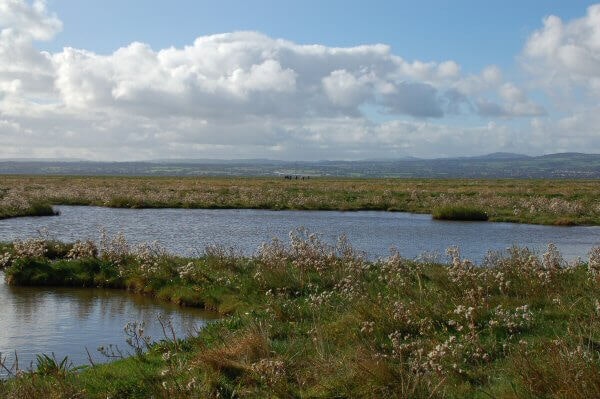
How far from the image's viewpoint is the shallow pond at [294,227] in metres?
28.5

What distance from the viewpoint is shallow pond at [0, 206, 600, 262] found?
28514mm

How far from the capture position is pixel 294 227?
36.4 meters

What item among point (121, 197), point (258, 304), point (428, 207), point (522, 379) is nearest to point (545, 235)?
point (428, 207)

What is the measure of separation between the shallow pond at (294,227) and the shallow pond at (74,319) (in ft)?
23.2

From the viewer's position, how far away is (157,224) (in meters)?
37.2

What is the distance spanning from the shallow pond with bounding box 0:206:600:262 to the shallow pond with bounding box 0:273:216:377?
706 centimetres

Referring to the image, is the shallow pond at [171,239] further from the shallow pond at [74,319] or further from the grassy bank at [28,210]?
the grassy bank at [28,210]

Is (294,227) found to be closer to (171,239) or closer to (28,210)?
(171,239)

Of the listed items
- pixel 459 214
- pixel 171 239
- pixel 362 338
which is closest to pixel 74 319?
pixel 362 338

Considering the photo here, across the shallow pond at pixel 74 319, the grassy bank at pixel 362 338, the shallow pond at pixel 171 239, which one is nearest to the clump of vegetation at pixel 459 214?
the shallow pond at pixel 171 239

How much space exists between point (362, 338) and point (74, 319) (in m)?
8.19

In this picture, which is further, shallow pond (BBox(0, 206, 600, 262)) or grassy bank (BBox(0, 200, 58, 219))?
grassy bank (BBox(0, 200, 58, 219))

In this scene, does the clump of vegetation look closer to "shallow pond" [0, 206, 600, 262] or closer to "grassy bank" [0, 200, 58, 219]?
"shallow pond" [0, 206, 600, 262]

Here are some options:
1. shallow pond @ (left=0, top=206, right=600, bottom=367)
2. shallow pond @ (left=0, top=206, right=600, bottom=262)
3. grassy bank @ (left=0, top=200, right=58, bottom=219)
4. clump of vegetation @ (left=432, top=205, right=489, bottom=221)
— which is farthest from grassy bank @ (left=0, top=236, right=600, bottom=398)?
clump of vegetation @ (left=432, top=205, right=489, bottom=221)
